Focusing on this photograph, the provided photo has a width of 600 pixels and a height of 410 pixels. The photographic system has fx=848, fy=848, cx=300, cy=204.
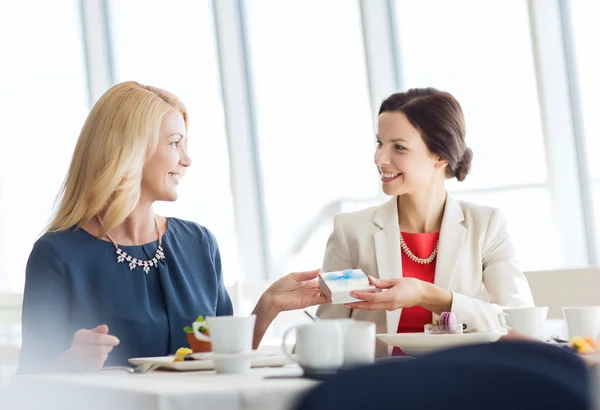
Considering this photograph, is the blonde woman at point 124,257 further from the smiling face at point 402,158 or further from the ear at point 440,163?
the ear at point 440,163

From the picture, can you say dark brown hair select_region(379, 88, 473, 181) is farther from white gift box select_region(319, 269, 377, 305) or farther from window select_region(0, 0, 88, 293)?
window select_region(0, 0, 88, 293)

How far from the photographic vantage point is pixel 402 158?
263cm

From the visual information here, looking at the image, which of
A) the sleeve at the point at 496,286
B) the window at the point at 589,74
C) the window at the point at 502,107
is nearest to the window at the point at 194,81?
the window at the point at 502,107

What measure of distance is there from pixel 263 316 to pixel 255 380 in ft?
2.88

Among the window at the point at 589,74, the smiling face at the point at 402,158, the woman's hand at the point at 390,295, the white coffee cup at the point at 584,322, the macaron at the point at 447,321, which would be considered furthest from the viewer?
the window at the point at 589,74

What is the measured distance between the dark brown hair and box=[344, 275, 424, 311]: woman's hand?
731 mm

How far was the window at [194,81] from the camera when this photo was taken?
544cm

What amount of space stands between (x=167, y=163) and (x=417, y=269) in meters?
0.85

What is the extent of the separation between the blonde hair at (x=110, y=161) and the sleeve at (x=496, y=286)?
2.82 feet

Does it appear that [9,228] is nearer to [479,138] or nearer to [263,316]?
[479,138]

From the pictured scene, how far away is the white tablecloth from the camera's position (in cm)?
109

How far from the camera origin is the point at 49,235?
201 cm

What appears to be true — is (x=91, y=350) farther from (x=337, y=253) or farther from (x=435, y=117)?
(x=435, y=117)

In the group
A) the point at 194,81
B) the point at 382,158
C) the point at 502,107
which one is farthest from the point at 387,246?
the point at 194,81
